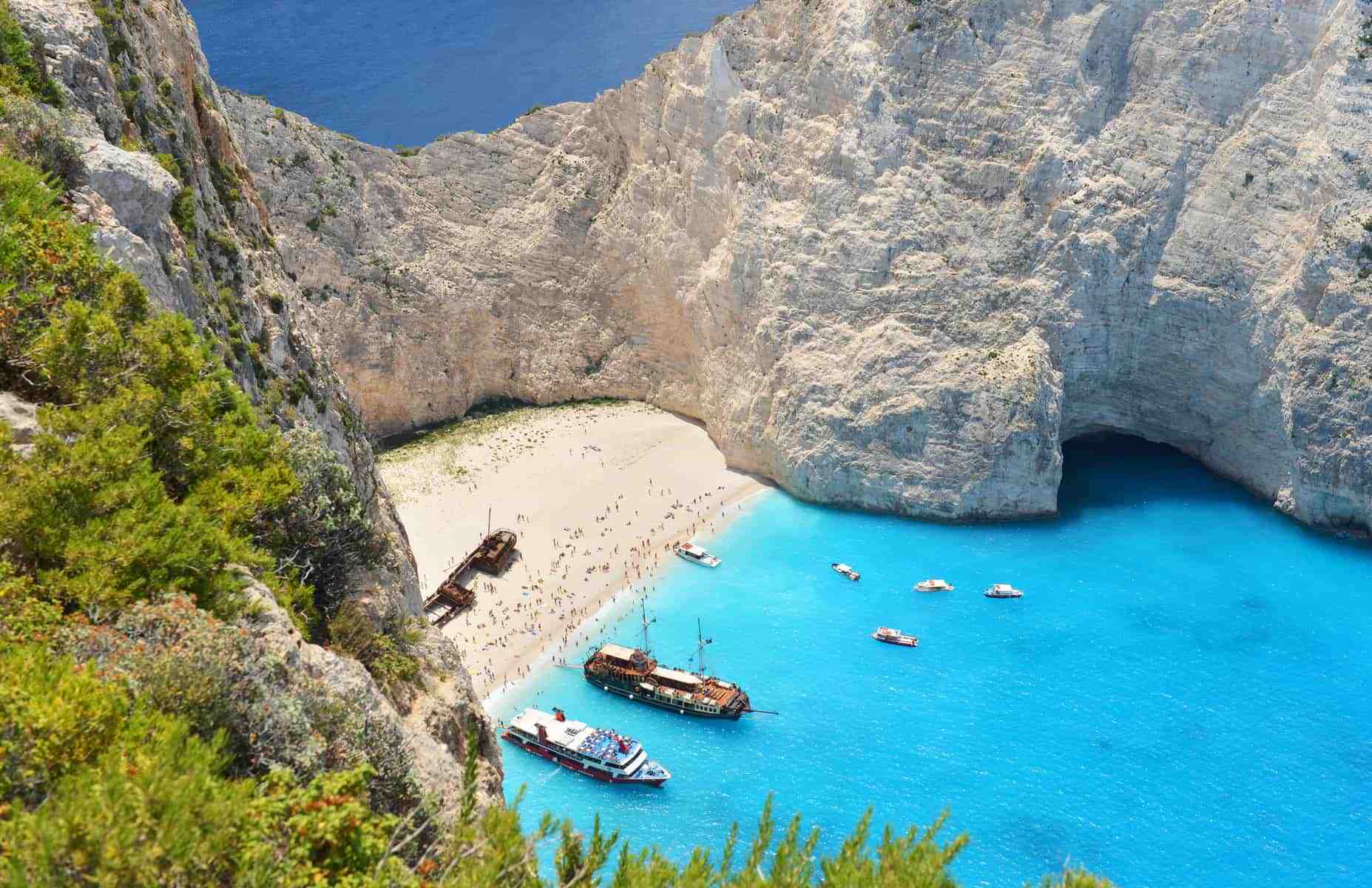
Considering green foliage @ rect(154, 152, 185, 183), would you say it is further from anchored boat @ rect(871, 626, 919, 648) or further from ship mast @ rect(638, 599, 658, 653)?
anchored boat @ rect(871, 626, 919, 648)

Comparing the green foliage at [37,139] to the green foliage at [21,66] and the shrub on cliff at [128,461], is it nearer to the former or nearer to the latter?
the green foliage at [21,66]

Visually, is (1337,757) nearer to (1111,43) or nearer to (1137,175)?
(1137,175)

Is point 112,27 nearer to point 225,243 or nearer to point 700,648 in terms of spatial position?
point 225,243

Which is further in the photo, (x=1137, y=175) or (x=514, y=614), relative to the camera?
(x=1137, y=175)

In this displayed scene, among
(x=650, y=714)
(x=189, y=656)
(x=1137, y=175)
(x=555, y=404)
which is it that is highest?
(x=1137, y=175)

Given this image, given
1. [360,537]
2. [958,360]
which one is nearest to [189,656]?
[360,537]

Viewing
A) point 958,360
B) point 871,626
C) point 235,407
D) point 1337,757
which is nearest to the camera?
point 235,407

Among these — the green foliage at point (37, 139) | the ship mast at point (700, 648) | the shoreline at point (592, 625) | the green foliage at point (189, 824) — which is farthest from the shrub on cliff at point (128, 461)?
the ship mast at point (700, 648)
